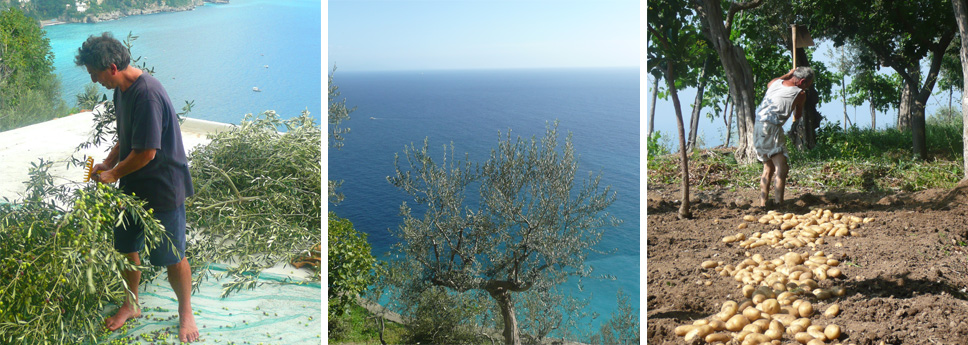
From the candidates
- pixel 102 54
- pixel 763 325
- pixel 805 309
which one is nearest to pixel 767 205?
pixel 805 309

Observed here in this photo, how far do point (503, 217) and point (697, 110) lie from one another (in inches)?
115

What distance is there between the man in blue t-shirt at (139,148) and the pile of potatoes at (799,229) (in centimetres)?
260

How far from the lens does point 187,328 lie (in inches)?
107

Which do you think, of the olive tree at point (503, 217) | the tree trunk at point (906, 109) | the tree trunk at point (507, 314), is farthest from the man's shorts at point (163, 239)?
the tree trunk at point (906, 109)

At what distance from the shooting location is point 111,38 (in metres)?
2.61

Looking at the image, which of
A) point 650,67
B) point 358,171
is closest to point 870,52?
point 650,67

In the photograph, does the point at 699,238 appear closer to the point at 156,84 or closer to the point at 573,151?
the point at 573,151

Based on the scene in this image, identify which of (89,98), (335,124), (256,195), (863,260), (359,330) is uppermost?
(89,98)

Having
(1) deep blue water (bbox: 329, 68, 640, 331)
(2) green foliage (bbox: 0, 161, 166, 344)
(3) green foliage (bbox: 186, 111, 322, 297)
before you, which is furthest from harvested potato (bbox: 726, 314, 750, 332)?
(2) green foliage (bbox: 0, 161, 166, 344)

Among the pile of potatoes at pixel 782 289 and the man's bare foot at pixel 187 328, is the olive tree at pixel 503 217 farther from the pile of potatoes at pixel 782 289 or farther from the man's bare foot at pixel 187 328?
the man's bare foot at pixel 187 328

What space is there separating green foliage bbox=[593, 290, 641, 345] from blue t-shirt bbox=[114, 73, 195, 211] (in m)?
1.87

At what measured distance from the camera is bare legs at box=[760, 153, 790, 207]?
3768 millimetres

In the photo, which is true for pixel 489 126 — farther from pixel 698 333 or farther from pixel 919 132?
pixel 919 132

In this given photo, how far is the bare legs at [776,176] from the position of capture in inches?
148
